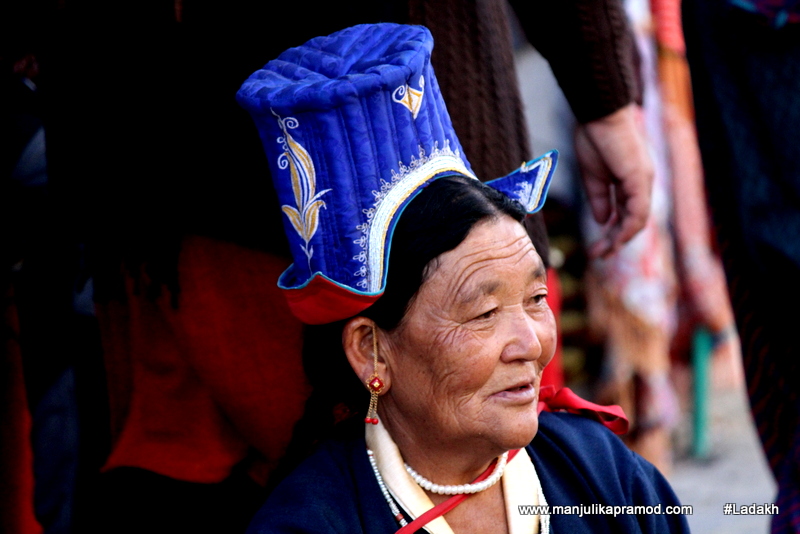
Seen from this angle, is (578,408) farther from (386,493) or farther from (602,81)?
(602,81)

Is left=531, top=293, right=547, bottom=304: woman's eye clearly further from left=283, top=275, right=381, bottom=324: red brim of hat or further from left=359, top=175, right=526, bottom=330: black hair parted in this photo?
left=283, top=275, right=381, bottom=324: red brim of hat

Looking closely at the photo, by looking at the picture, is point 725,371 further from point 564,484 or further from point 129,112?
point 129,112

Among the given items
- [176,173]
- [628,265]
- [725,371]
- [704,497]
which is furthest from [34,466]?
[725,371]

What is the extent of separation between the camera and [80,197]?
2.10 m

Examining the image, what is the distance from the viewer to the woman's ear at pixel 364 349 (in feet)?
5.99

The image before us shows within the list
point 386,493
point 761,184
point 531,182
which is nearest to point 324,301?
point 386,493

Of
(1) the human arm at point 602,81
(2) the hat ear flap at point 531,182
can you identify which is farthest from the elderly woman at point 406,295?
(1) the human arm at point 602,81

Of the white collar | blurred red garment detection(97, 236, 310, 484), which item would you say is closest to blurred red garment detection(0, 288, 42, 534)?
blurred red garment detection(97, 236, 310, 484)

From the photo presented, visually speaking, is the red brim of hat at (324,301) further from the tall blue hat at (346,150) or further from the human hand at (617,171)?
the human hand at (617,171)

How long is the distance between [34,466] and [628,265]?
2.95 metres

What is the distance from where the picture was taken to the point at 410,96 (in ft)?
5.76

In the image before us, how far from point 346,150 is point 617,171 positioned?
101 centimetres

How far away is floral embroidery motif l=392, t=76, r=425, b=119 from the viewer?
173cm

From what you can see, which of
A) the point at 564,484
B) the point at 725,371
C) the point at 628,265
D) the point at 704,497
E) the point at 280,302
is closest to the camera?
the point at 564,484
